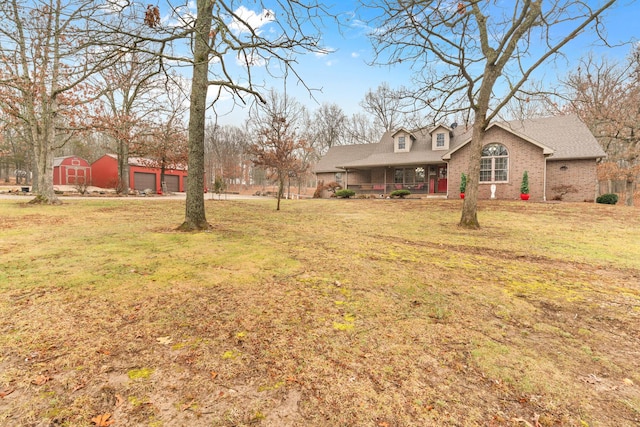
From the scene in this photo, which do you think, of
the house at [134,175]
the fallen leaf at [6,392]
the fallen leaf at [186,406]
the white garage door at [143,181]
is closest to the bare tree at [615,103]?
the fallen leaf at [186,406]

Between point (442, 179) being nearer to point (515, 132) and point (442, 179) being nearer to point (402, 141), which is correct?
point (402, 141)

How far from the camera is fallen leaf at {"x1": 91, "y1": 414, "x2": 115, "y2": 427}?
63.8 inches

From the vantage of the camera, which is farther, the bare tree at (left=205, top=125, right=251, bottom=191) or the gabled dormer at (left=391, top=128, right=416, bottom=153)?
the bare tree at (left=205, top=125, right=251, bottom=191)

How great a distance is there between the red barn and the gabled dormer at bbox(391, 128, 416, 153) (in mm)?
33367

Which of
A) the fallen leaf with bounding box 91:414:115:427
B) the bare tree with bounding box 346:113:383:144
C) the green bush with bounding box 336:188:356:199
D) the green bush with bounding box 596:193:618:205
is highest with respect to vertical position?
the bare tree with bounding box 346:113:383:144

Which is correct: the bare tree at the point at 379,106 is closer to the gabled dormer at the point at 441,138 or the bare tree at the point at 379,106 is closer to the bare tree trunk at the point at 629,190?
the gabled dormer at the point at 441,138

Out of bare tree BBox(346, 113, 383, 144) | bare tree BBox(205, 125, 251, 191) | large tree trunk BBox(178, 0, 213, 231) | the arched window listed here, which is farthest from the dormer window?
bare tree BBox(205, 125, 251, 191)

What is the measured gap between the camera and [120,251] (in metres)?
5.21

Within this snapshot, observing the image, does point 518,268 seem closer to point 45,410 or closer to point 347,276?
point 347,276

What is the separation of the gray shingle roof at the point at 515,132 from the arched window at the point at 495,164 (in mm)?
1419

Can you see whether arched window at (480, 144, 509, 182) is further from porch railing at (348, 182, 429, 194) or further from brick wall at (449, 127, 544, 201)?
porch railing at (348, 182, 429, 194)

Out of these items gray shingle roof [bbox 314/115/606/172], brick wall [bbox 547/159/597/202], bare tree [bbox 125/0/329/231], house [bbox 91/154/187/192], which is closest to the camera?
bare tree [bbox 125/0/329/231]

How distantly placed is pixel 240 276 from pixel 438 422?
311cm

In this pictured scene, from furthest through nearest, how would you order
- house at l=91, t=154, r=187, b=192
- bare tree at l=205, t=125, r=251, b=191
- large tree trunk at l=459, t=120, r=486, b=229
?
bare tree at l=205, t=125, r=251, b=191
house at l=91, t=154, r=187, b=192
large tree trunk at l=459, t=120, r=486, b=229
